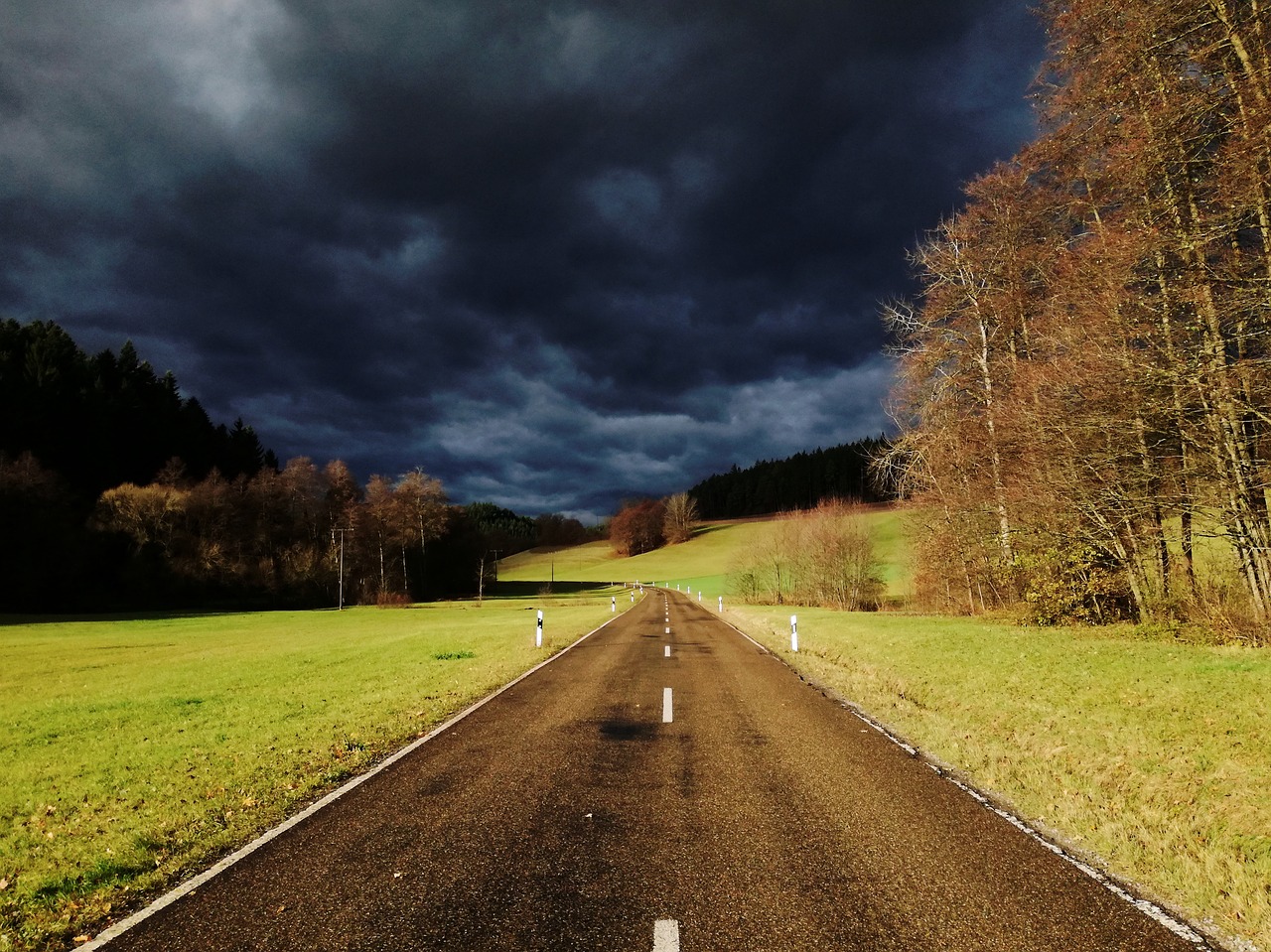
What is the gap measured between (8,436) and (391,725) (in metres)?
72.6

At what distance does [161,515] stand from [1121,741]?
6752cm

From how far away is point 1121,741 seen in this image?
7.57 m

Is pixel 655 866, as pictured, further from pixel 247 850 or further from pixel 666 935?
pixel 247 850

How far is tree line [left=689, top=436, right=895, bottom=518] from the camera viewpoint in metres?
129

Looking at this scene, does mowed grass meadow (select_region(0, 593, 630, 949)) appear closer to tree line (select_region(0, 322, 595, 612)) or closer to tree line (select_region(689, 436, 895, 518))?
tree line (select_region(0, 322, 595, 612))

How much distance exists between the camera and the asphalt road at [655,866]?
357cm

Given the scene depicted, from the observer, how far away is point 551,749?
7602 millimetres

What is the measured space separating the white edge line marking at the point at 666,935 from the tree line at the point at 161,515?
61.7 meters

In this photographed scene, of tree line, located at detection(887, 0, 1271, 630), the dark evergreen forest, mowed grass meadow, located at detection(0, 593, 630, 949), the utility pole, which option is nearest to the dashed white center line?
mowed grass meadow, located at detection(0, 593, 630, 949)

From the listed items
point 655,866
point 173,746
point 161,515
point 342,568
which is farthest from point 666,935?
point 161,515

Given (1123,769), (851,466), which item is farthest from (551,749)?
(851,466)

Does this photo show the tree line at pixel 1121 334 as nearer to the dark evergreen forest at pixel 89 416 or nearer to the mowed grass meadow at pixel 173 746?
the mowed grass meadow at pixel 173 746

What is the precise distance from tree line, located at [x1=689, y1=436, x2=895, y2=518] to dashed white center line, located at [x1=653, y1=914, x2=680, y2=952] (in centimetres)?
10966

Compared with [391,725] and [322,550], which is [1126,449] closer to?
[391,725]
